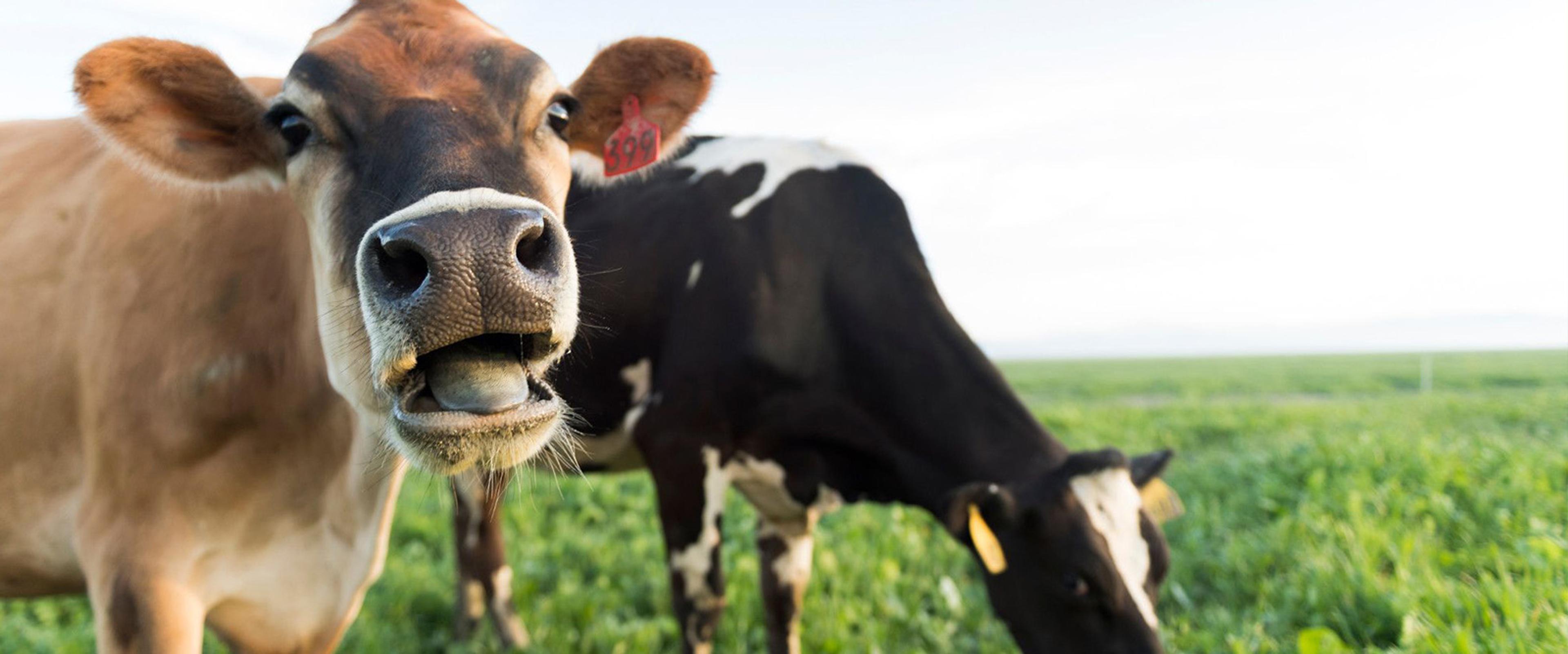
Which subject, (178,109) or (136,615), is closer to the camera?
(136,615)

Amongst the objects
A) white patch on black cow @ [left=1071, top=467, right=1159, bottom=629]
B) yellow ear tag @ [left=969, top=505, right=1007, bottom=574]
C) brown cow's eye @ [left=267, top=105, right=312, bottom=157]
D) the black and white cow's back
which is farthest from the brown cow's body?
white patch on black cow @ [left=1071, top=467, right=1159, bottom=629]

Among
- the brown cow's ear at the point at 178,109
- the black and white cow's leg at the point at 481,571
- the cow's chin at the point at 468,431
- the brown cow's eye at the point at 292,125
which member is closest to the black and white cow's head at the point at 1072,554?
the cow's chin at the point at 468,431

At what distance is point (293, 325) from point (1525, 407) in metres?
13.2

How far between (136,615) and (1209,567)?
4492 millimetres

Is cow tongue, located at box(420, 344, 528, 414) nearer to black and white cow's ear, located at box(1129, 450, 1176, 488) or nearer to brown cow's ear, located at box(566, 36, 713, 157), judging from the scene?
brown cow's ear, located at box(566, 36, 713, 157)

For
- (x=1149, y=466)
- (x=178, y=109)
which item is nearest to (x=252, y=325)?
(x=178, y=109)

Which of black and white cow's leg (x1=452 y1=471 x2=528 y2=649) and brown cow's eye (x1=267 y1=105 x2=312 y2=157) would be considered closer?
brown cow's eye (x1=267 y1=105 x2=312 y2=157)

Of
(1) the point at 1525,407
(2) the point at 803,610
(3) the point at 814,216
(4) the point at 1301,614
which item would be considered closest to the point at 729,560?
(2) the point at 803,610

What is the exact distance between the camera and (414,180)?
1794 mm

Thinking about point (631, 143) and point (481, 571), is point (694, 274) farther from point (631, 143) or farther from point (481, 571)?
point (481, 571)

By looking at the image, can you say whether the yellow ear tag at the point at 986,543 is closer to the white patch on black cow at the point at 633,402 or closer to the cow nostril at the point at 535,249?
the white patch on black cow at the point at 633,402

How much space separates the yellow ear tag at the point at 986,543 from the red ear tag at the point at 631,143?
165 cm

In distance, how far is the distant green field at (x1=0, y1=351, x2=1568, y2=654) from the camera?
3.56m

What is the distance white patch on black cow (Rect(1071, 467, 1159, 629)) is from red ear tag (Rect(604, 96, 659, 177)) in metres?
1.85
